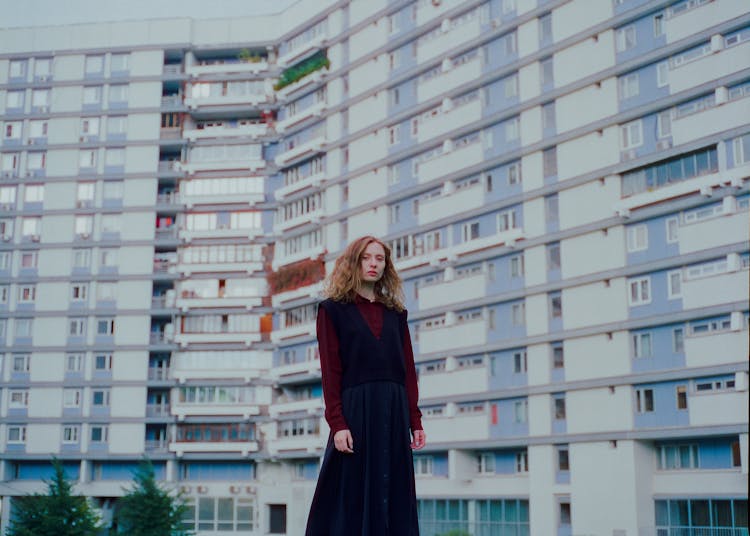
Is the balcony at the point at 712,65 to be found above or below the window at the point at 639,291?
above

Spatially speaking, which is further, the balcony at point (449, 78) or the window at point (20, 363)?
the window at point (20, 363)

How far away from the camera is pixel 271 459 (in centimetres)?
6550

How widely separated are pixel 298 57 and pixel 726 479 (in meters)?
39.0

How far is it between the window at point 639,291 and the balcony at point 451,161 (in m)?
11.5

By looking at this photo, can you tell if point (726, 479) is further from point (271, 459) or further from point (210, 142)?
point (210, 142)

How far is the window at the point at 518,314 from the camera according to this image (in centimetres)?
4966

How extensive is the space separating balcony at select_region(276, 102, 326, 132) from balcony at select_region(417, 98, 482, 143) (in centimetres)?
1038

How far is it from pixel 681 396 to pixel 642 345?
278cm

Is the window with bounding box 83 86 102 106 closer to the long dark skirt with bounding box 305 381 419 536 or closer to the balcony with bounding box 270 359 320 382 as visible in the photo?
the balcony with bounding box 270 359 320 382

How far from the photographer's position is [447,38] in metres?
55.5

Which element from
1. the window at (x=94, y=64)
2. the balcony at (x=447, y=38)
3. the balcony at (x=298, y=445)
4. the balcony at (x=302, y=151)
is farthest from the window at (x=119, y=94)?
the balcony at (x=298, y=445)

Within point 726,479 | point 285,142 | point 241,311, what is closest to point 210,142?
point 285,142

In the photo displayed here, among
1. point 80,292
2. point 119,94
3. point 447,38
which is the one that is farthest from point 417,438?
point 119,94

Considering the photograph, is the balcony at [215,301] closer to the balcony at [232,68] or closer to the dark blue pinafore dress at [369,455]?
the balcony at [232,68]
